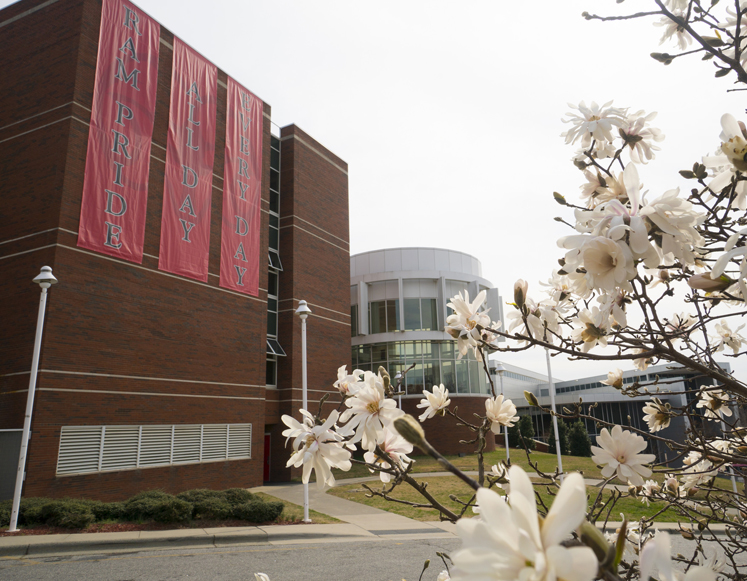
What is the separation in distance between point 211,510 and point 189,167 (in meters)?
11.2

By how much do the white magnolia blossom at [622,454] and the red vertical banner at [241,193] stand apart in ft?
56.3

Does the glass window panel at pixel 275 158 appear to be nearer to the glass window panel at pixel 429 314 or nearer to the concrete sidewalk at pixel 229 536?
the glass window panel at pixel 429 314

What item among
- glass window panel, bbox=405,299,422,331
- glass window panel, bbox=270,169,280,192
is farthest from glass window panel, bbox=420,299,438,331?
glass window panel, bbox=270,169,280,192

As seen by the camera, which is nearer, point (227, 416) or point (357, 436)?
point (357, 436)

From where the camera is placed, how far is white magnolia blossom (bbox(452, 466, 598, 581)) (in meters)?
0.59

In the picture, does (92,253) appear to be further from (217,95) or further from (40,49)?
(217,95)

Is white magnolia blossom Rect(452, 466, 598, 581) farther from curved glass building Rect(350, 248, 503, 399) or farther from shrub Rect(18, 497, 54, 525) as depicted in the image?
curved glass building Rect(350, 248, 503, 399)

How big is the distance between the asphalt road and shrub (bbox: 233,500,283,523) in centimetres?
191

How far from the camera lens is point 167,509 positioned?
10.5 meters

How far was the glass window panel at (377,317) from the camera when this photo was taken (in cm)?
3012

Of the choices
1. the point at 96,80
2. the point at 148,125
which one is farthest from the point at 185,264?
the point at 96,80

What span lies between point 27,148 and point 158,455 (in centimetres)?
958

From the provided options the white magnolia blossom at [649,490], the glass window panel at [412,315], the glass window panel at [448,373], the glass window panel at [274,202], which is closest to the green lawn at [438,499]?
the white magnolia blossom at [649,490]

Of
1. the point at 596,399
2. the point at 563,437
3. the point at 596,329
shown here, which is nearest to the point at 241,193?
the point at 596,329
